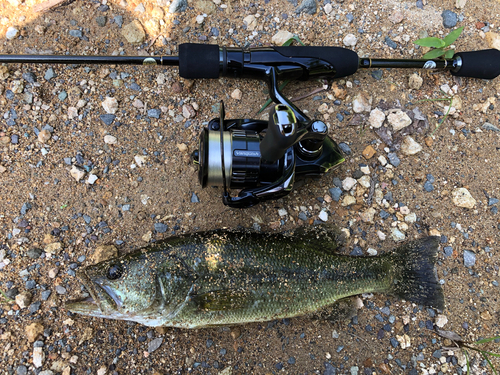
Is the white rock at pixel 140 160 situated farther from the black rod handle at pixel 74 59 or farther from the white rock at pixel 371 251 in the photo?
the white rock at pixel 371 251

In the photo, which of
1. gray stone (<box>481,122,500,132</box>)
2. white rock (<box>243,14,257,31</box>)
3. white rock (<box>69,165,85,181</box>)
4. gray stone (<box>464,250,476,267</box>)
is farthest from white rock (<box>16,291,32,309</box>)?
gray stone (<box>481,122,500,132</box>)

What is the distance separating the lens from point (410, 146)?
10.1 ft

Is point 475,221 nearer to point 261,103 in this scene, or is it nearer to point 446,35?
point 446,35

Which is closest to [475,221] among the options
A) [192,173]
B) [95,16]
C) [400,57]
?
[400,57]

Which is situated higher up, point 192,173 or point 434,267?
point 192,173

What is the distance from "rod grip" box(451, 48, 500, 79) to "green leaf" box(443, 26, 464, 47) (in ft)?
0.45

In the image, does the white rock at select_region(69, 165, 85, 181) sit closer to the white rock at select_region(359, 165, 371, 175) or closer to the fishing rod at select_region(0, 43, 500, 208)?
the fishing rod at select_region(0, 43, 500, 208)

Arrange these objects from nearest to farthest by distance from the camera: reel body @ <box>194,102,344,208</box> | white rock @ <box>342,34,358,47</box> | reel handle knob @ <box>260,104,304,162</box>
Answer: reel handle knob @ <box>260,104,304,162</box> → reel body @ <box>194,102,344,208</box> → white rock @ <box>342,34,358,47</box>

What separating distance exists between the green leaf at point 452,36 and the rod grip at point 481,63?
0.14 metres

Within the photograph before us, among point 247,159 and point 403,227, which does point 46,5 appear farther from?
point 403,227

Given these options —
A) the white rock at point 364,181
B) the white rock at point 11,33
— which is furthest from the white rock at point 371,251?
the white rock at point 11,33

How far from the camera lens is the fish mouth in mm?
2377

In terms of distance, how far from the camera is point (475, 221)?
3070mm

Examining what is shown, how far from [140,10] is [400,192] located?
296 cm
